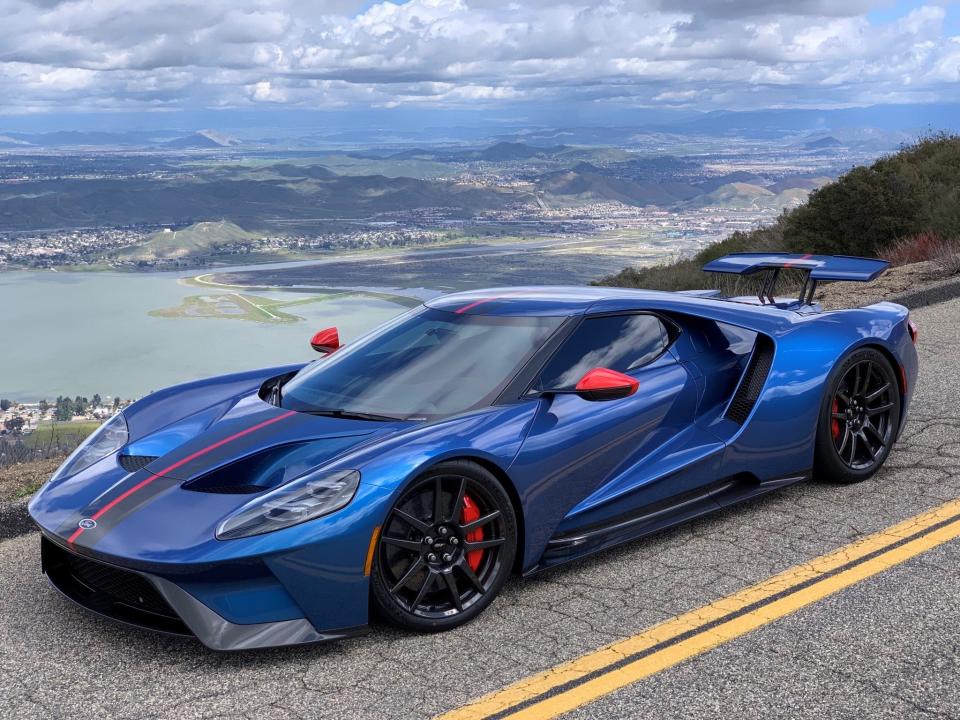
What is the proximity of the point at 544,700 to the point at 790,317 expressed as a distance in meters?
2.68

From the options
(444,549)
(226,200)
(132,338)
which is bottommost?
(132,338)

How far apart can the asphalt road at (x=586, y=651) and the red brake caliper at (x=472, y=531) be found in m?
0.20

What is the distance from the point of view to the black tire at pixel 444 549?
3.60 m

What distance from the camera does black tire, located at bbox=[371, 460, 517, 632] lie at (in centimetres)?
360

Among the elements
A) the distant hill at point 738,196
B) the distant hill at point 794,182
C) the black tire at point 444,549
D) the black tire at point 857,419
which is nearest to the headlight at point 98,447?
the black tire at point 444,549

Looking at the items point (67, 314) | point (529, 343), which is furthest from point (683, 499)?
point (67, 314)

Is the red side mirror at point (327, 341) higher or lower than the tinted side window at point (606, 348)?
lower

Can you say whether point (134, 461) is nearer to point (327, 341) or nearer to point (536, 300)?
point (327, 341)

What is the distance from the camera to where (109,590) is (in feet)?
12.0

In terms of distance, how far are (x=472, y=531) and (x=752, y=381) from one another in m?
1.68

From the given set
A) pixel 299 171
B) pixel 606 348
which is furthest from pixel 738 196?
pixel 606 348

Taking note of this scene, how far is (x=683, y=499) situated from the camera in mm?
4496

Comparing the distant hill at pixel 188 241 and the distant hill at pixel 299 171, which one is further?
the distant hill at pixel 299 171

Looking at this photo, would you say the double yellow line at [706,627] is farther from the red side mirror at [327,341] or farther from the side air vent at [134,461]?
the red side mirror at [327,341]
